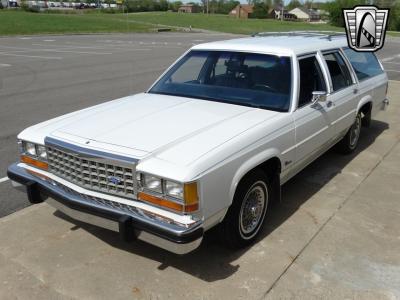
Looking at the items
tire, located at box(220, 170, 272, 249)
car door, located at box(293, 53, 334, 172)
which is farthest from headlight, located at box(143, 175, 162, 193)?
car door, located at box(293, 53, 334, 172)

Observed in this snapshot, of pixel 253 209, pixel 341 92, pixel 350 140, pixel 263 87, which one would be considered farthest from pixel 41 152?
pixel 350 140

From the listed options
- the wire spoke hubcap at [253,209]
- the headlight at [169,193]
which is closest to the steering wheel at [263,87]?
the wire spoke hubcap at [253,209]

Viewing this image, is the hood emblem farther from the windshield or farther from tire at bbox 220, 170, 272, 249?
the windshield

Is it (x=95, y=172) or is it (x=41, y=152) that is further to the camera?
(x=41, y=152)

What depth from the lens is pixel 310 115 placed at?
4.36 m

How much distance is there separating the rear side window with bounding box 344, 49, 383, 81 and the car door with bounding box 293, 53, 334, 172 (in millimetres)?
1178

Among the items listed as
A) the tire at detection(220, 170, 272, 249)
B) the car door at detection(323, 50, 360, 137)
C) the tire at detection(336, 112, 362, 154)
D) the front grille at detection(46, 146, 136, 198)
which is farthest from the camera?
the tire at detection(336, 112, 362, 154)

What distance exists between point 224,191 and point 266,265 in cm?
79

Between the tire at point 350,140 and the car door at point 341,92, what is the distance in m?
0.32

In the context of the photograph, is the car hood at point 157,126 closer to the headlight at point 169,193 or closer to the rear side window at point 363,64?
the headlight at point 169,193

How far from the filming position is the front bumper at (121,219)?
2961 mm

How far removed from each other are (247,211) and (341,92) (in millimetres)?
2248

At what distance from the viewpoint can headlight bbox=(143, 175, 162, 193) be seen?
3025mm

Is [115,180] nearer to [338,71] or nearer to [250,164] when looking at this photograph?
[250,164]
